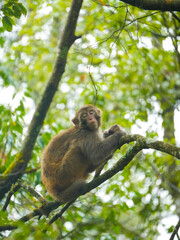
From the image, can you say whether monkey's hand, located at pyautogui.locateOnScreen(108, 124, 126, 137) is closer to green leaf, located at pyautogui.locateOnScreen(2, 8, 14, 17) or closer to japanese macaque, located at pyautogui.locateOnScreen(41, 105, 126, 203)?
japanese macaque, located at pyautogui.locateOnScreen(41, 105, 126, 203)

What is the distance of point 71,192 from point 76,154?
829 millimetres

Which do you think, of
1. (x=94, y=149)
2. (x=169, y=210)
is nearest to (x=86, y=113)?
(x=94, y=149)

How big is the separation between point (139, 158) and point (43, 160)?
1944 mm

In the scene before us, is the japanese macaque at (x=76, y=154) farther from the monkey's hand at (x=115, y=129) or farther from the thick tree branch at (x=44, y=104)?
the thick tree branch at (x=44, y=104)

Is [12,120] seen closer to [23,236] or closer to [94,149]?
[94,149]

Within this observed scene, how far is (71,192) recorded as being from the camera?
5.21 metres

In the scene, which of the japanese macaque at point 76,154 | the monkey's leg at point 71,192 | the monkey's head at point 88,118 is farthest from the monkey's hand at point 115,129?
the monkey's leg at point 71,192

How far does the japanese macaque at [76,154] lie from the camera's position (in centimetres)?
533

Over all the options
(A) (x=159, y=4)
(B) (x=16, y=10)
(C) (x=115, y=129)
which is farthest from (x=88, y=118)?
(A) (x=159, y=4)

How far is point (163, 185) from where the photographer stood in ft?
22.7

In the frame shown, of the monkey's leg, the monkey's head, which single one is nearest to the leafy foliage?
the monkey's head

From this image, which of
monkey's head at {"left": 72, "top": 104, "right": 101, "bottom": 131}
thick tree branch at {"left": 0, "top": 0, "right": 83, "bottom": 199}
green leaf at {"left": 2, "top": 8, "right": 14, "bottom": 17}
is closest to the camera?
green leaf at {"left": 2, "top": 8, "right": 14, "bottom": 17}

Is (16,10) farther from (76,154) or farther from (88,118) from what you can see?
(76,154)

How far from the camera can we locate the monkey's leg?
16.8ft
